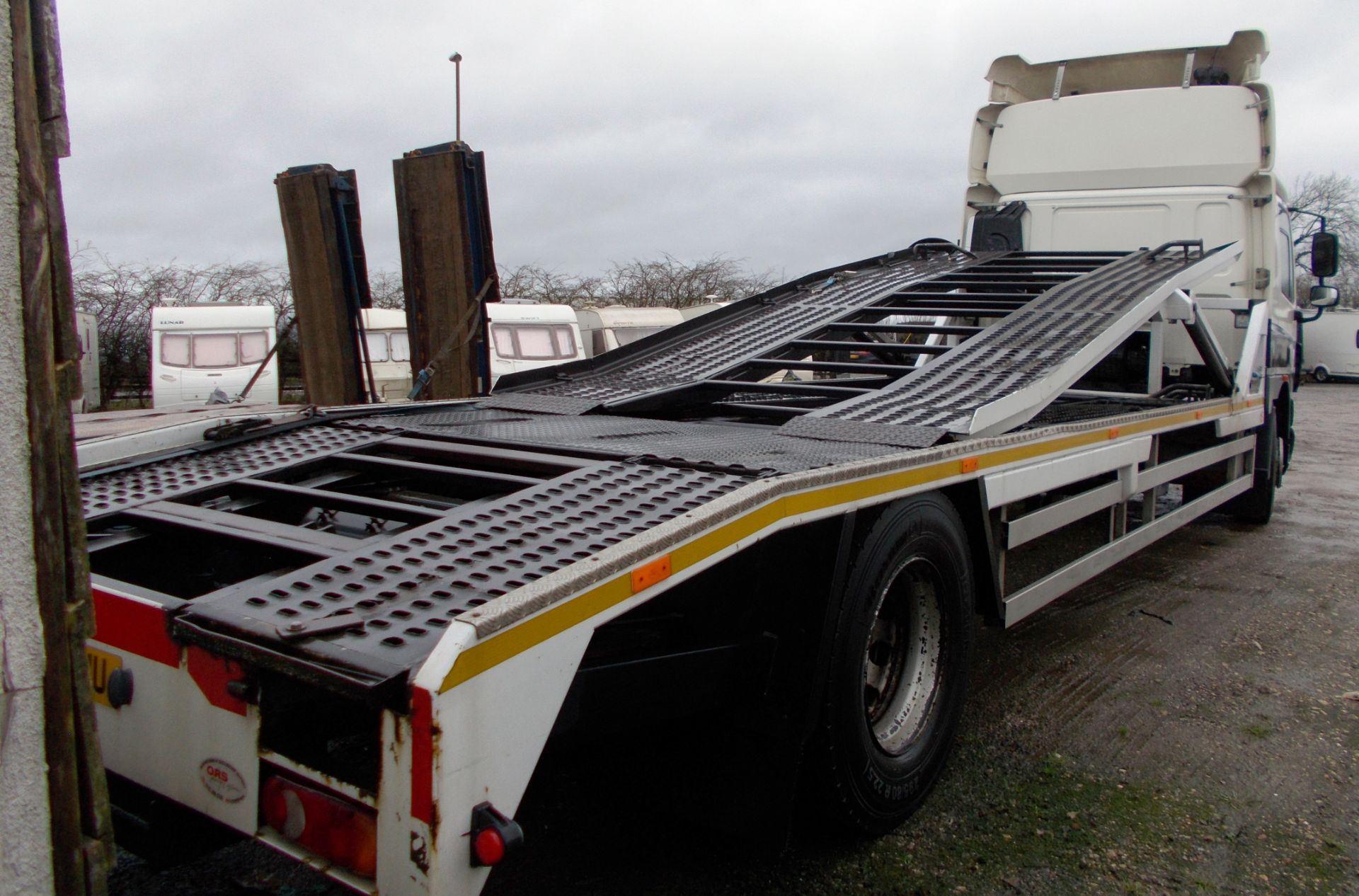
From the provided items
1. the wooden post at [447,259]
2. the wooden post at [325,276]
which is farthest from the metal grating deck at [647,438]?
the wooden post at [325,276]

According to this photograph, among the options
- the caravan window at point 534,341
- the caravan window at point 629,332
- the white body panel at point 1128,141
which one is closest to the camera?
the white body panel at point 1128,141

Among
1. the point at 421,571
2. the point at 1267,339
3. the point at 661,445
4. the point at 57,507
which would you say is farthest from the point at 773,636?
the point at 1267,339

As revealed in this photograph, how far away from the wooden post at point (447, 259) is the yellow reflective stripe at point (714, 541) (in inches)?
163

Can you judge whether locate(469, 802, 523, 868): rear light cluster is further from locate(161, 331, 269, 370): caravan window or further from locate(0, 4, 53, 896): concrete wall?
locate(161, 331, 269, 370): caravan window

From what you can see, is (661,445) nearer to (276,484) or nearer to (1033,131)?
(276,484)

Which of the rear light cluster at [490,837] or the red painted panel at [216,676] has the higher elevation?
the red painted panel at [216,676]

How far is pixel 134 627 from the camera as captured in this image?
204cm

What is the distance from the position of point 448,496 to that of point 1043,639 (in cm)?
333

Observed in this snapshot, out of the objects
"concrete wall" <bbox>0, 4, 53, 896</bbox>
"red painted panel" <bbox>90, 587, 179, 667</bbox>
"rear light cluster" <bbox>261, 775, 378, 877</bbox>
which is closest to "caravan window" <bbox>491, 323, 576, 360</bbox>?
"red painted panel" <bbox>90, 587, 179, 667</bbox>

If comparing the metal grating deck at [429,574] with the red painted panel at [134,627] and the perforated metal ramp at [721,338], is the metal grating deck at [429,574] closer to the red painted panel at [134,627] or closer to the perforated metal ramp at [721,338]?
the red painted panel at [134,627]

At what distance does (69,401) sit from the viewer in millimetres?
1469

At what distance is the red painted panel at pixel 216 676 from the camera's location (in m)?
1.90

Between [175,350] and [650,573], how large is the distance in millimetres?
14449

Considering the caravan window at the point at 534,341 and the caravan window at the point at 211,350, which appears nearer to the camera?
the caravan window at the point at 211,350
